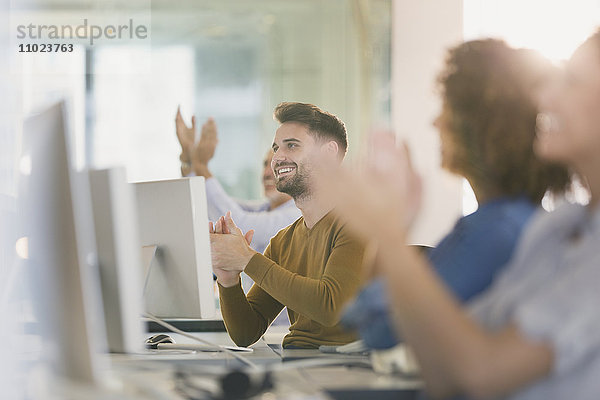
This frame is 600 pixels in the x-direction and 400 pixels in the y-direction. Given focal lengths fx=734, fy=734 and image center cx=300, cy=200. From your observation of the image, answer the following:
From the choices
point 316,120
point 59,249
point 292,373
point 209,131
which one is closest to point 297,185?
point 316,120

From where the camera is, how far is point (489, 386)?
33.0 inches

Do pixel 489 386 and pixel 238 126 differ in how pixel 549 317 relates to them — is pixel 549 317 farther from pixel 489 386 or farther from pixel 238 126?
pixel 238 126

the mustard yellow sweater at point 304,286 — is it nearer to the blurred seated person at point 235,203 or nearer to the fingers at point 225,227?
the fingers at point 225,227

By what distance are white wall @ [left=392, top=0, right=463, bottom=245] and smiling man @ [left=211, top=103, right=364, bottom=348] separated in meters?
1.37

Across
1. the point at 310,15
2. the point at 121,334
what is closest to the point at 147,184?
the point at 121,334

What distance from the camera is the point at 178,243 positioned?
1684 millimetres

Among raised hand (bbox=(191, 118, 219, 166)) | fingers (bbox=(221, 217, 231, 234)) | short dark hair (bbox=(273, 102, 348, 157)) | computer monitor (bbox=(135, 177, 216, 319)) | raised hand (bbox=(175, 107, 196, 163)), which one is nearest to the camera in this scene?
computer monitor (bbox=(135, 177, 216, 319))

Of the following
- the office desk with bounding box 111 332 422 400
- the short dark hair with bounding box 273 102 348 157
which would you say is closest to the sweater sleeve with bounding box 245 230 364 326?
the office desk with bounding box 111 332 422 400

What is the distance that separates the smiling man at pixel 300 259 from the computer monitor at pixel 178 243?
25 cm

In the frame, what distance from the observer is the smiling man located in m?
1.90

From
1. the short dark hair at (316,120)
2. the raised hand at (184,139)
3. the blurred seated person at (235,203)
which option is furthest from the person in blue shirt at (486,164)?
the raised hand at (184,139)

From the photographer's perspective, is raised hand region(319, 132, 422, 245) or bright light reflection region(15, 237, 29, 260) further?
bright light reflection region(15, 237, 29, 260)

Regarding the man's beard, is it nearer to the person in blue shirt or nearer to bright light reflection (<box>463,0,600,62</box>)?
the person in blue shirt

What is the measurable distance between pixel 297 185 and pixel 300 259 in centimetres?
25
